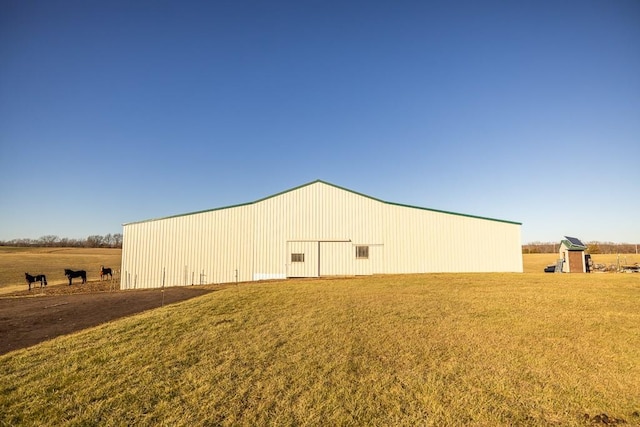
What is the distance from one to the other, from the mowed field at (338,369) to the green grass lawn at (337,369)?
3 centimetres

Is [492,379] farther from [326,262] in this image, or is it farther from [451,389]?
[326,262]

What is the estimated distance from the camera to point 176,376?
643 cm

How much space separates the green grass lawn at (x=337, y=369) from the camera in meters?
5.09

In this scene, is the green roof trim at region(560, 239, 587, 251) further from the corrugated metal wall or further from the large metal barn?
the corrugated metal wall

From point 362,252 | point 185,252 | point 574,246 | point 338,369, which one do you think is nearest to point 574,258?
point 574,246

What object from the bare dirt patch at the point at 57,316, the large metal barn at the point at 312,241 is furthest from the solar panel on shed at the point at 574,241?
the bare dirt patch at the point at 57,316

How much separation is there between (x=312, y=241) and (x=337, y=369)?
1935 cm

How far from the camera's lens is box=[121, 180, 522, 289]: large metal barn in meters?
25.2

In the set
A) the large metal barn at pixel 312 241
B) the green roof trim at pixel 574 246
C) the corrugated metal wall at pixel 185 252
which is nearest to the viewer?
the corrugated metal wall at pixel 185 252

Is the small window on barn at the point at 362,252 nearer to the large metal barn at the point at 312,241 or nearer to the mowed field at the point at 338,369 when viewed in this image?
the large metal barn at the point at 312,241

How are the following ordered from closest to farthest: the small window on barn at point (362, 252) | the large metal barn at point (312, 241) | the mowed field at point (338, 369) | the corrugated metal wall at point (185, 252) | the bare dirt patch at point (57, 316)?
the mowed field at point (338, 369) → the bare dirt patch at point (57, 316) → the corrugated metal wall at point (185, 252) → the large metal barn at point (312, 241) → the small window on barn at point (362, 252)

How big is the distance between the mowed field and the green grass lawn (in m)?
0.03

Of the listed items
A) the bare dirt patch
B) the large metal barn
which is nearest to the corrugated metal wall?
the large metal barn

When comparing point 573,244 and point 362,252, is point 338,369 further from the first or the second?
point 573,244
